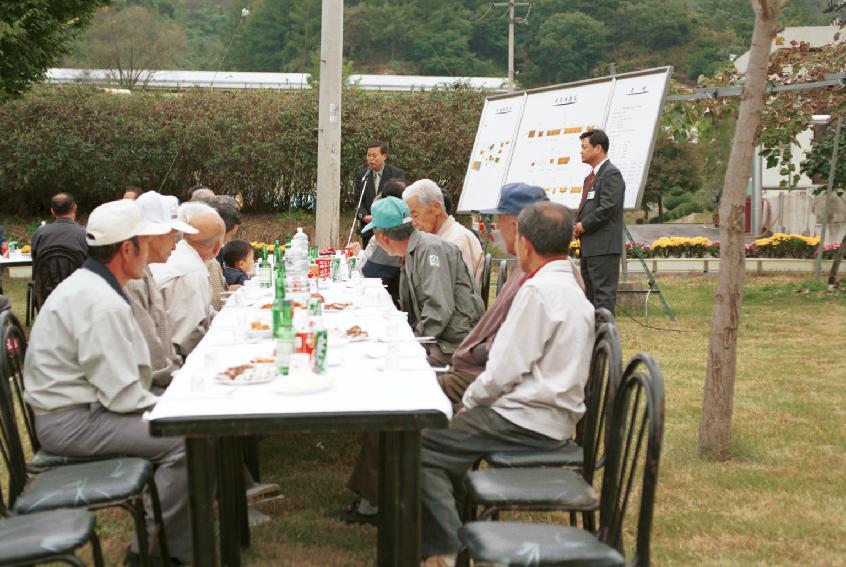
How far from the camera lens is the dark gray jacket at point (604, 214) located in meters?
7.49

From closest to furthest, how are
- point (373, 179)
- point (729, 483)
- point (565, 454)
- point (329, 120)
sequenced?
point (565, 454) → point (729, 483) → point (373, 179) → point (329, 120)

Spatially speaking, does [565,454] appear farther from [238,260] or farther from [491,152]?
[491,152]

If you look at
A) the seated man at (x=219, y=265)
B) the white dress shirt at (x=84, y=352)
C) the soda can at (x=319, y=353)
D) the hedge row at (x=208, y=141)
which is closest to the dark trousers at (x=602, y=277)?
the seated man at (x=219, y=265)

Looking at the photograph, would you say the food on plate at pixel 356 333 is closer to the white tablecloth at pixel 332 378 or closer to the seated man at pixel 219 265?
the white tablecloth at pixel 332 378

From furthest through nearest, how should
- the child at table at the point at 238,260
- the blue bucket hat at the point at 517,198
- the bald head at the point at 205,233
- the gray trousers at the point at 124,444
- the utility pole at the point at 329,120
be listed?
the utility pole at the point at 329,120
the child at table at the point at 238,260
the bald head at the point at 205,233
the blue bucket hat at the point at 517,198
the gray trousers at the point at 124,444

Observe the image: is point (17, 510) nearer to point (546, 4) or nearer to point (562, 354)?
point (562, 354)

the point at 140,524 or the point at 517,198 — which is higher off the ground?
the point at 517,198

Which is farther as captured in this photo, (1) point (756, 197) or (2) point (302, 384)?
(1) point (756, 197)

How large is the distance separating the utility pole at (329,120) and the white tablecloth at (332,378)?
5.88m

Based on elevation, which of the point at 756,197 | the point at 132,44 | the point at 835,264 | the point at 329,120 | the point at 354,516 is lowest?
the point at 354,516

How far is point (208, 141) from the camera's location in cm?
1684

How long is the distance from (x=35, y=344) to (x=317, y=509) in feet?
5.34

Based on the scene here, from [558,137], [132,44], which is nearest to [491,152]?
[558,137]

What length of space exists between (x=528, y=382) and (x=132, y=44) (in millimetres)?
38102
